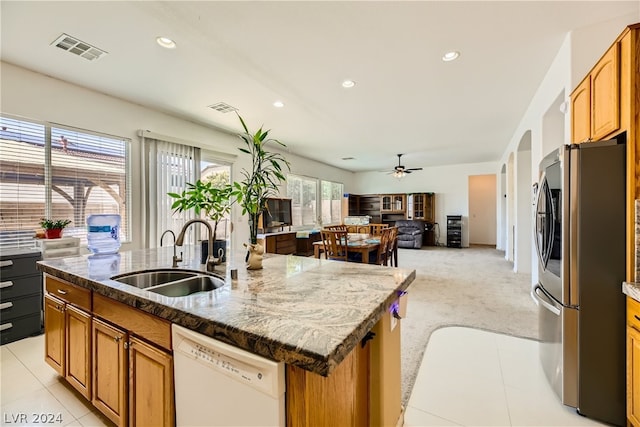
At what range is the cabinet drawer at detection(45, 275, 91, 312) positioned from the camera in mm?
1571

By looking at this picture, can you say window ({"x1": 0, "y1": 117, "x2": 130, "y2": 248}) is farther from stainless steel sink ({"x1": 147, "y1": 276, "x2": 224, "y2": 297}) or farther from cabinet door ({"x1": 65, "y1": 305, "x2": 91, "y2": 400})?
stainless steel sink ({"x1": 147, "y1": 276, "x2": 224, "y2": 297})

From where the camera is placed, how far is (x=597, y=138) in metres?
1.75

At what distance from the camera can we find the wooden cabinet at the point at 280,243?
5.21 meters

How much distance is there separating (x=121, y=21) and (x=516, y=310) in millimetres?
4770

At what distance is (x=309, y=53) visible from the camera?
2.56 metres

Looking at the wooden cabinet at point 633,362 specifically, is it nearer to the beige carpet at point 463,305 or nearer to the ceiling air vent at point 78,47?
the beige carpet at point 463,305

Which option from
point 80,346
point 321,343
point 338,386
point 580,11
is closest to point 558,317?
point 338,386

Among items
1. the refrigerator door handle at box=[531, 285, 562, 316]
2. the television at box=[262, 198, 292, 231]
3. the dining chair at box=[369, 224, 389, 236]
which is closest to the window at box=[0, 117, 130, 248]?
the television at box=[262, 198, 292, 231]

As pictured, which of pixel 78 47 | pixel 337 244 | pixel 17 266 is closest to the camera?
pixel 78 47

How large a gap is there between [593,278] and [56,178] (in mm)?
4816

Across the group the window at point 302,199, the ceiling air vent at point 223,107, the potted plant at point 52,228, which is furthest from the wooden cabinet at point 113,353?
the window at point 302,199

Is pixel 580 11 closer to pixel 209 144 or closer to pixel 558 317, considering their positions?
pixel 558 317

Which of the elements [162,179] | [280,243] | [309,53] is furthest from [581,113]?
[280,243]

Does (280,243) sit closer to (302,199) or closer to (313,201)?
(302,199)
